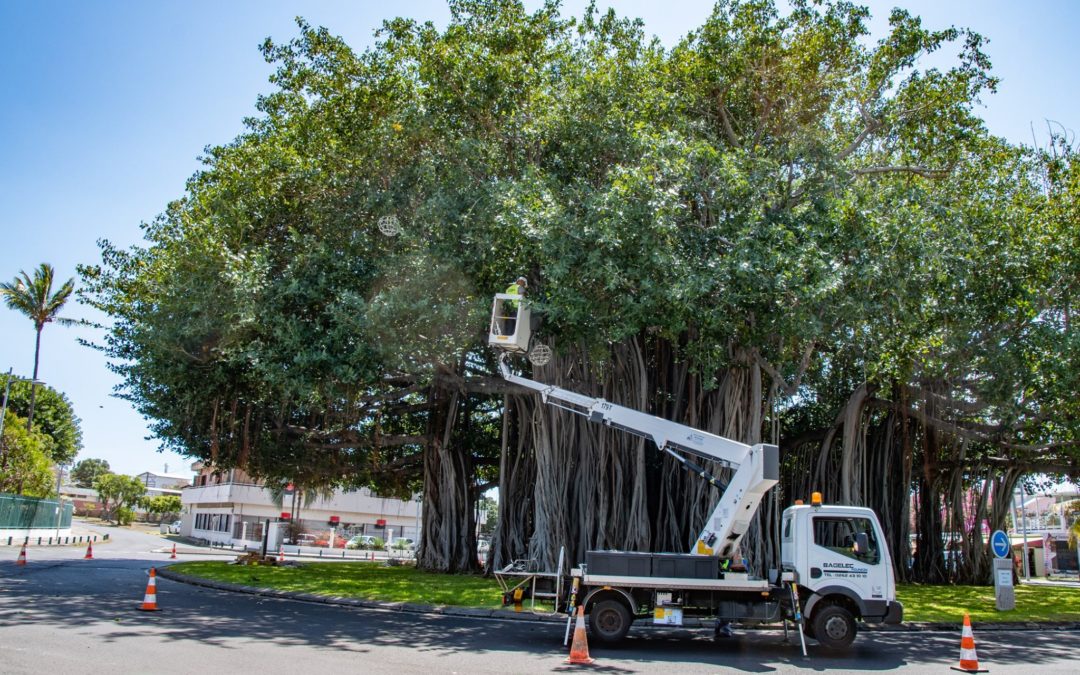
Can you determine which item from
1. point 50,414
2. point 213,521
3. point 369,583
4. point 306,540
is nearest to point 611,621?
point 369,583

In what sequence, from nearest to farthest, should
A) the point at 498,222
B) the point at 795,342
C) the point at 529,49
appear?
1. the point at 498,222
2. the point at 795,342
3. the point at 529,49

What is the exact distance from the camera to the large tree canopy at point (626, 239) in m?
11.9

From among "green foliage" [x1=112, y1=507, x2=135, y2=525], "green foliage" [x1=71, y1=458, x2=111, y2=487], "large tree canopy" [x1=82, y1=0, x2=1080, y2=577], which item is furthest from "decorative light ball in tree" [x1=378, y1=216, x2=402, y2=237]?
"green foliage" [x1=71, y1=458, x2=111, y2=487]

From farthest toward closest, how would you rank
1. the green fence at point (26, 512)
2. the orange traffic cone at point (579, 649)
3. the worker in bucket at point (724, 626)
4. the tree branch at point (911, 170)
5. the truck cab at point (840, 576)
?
the green fence at point (26, 512), the tree branch at point (911, 170), the worker in bucket at point (724, 626), the truck cab at point (840, 576), the orange traffic cone at point (579, 649)

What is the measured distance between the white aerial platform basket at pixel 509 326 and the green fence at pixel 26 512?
31.0 metres

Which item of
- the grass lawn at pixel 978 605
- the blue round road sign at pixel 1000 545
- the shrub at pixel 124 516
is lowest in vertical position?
the shrub at pixel 124 516

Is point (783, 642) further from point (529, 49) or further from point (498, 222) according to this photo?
point (529, 49)

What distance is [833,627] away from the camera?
9.53m

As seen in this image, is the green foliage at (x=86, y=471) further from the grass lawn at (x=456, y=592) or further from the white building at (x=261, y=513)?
the grass lawn at (x=456, y=592)

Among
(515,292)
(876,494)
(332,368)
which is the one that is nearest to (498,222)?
(515,292)

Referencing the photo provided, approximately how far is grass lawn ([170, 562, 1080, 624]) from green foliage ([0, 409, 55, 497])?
22255mm

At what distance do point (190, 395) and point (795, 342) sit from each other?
1284cm

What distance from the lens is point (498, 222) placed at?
12.3 metres

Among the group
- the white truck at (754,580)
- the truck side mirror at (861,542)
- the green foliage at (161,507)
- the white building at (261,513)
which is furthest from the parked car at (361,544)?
the green foliage at (161,507)
